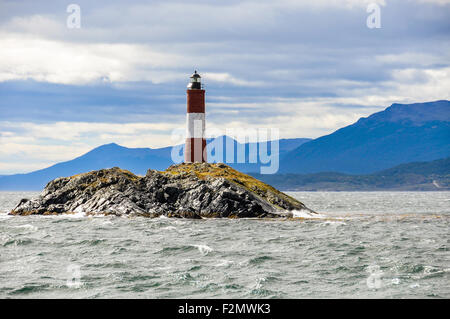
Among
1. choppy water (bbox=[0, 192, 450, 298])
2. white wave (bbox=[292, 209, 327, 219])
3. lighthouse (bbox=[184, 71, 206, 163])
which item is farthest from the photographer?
lighthouse (bbox=[184, 71, 206, 163])

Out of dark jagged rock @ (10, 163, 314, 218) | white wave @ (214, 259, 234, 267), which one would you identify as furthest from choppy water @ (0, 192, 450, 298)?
dark jagged rock @ (10, 163, 314, 218)

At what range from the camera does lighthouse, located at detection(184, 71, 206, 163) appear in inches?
3312

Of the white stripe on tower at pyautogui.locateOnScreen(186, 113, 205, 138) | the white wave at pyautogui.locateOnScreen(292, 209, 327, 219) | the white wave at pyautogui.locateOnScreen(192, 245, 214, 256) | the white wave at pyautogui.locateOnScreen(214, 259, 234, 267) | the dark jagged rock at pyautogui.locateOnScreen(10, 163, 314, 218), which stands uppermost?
the white stripe on tower at pyautogui.locateOnScreen(186, 113, 205, 138)

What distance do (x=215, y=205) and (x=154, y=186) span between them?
7.93m

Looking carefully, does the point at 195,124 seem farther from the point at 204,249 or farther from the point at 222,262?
the point at 222,262

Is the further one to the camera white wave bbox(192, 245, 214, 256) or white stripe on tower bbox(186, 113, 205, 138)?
white stripe on tower bbox(186, 113, 205, 138)

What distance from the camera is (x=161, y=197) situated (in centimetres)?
6900

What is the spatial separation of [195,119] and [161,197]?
1807 centimetres

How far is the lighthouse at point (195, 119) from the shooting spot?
84125mm

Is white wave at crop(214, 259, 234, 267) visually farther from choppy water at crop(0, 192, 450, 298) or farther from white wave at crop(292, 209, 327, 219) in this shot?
white wave at crop(292, 209, 327, 219)

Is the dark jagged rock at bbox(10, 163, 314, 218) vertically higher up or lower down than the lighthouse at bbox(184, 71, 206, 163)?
lower down

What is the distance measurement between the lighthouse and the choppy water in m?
34.2

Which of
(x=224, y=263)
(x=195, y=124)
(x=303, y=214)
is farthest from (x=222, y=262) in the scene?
(x=195, y=124)
